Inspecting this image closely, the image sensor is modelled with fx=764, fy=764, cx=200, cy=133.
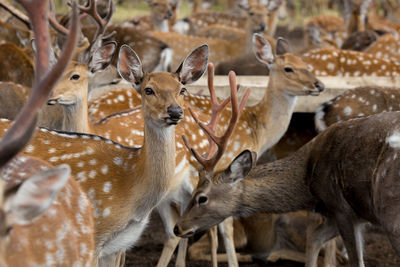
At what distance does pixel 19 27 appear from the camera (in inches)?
265

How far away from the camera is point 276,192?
370 centimetres

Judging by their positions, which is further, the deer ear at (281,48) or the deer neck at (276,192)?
the deer ear at (281,48)

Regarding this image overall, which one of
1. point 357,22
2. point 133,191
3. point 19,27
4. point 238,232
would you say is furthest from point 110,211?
point 357,22

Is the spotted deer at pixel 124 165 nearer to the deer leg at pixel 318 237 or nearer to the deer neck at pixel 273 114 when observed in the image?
the deer leg at pixel 318 237

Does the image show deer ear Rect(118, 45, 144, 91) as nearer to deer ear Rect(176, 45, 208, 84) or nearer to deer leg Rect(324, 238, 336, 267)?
deer ear Rect(176, 45, 208, 84)

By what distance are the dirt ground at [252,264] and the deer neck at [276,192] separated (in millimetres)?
1075

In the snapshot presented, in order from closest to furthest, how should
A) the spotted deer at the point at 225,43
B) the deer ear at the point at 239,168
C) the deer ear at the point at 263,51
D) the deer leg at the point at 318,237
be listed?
the deer ear at the point at 239,168 → the deer leg at the point at 318,237 → the deer ear at the point at 263,51 → the spotted deer at the point at 225,43

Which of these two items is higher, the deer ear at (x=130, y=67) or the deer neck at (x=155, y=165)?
the deer ear at (x=130, y=67)

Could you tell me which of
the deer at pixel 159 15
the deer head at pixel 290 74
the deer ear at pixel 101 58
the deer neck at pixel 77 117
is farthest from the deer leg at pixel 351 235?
the deer at pixel 159 15

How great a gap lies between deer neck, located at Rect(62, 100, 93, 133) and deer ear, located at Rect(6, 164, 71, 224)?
2160mm

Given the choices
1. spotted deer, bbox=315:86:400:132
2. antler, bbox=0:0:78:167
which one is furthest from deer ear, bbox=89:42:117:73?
antler, bbox=0:0:78:167

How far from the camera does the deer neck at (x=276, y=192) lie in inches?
144

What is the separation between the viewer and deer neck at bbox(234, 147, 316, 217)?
3.67 m

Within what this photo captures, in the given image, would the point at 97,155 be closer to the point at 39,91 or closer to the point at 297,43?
the point at 39,91
